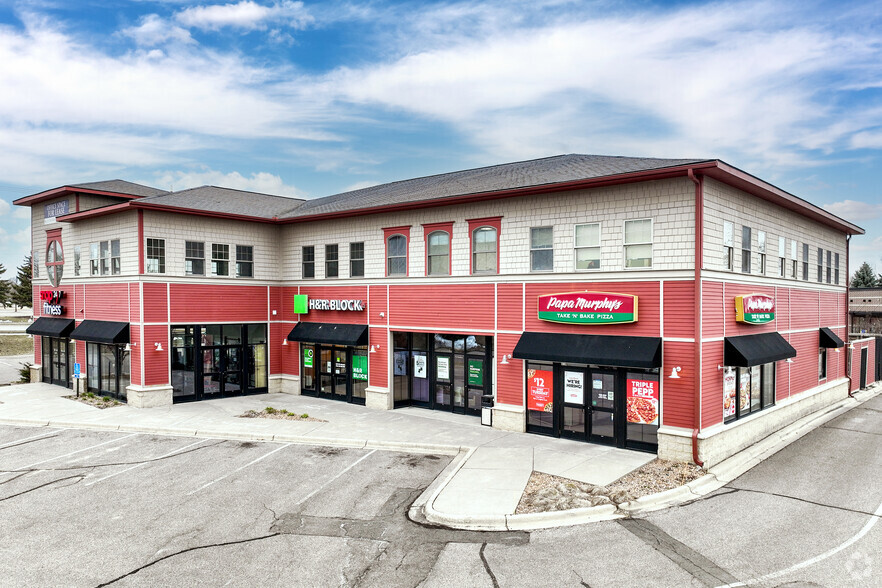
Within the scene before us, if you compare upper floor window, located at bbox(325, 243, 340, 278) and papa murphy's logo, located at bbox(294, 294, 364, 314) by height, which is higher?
upper floor window, located at bbox(325, 243, 340, 278)

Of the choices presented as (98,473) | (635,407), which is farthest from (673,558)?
(98,473)

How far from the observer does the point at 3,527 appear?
11133mm

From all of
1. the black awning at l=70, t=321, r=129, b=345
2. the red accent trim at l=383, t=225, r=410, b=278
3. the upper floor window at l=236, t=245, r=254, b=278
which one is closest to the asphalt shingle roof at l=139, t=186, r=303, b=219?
the upper floor window at l=236, t=245, r=254, b=278

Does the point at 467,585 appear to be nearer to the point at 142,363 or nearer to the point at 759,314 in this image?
the point at 759,314

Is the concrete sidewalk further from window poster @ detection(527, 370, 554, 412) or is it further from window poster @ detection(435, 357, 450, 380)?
window poster @ detection(435, 357, 450, 380)

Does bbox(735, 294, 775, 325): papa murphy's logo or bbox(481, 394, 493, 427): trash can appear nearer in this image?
bbox(735, 294, 775, 325): papa murphy's logo

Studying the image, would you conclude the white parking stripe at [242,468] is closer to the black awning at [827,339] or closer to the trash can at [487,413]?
the trash can at [487,413]

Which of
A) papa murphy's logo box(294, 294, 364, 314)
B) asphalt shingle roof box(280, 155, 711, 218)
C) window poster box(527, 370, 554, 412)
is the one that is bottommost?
window poster box(527, 370, 554, 412)

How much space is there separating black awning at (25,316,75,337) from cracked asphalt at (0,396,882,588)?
1271cm

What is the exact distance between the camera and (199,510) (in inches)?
470

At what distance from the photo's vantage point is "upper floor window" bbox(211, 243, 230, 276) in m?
24.5

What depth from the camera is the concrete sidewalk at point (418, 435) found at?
12.6 m

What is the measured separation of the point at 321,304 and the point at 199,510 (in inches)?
520

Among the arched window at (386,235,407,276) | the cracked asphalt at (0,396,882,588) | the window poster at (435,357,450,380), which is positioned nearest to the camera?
the cracked asphalt at (0,396,882,588)
